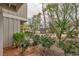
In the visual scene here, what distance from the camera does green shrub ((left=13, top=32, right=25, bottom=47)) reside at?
330 centimetres

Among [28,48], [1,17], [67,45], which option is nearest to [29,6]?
[1,17]

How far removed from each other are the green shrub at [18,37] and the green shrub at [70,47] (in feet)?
2.16

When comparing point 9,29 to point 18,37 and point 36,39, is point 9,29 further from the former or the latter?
point 36,39

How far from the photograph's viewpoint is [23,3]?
3.31 metres

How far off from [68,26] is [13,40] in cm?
95

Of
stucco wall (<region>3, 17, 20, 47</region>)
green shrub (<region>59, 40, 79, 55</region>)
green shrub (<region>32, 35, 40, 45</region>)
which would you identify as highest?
stucco wall (<region>3, 17, 20, 47</region>)

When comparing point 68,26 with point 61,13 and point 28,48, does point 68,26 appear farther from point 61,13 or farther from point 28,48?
point 28,48

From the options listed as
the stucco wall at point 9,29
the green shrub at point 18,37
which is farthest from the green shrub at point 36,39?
the stucco wall at point 9,29

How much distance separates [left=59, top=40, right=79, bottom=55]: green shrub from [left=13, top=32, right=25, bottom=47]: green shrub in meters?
0.66

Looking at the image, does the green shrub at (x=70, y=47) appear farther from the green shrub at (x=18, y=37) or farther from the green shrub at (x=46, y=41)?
the green shrub at (x=18, y=37)

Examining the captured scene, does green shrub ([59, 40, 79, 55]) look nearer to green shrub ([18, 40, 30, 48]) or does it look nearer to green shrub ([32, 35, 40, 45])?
green shrub ([32, 35, 40, 45])

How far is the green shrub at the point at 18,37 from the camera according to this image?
3.30 metres

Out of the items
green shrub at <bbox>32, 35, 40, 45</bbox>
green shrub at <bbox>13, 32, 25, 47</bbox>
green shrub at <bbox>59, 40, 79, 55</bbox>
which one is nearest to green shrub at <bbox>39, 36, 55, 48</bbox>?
green shrub at <bbox>32, 35, 40, 45</bbox>

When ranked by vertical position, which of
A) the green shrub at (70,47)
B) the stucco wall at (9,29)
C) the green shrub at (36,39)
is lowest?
the green shrub at (70,47)
